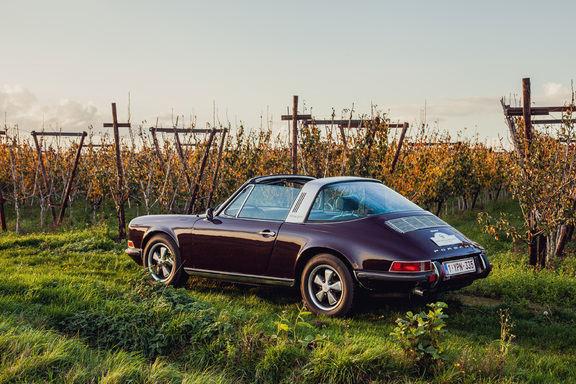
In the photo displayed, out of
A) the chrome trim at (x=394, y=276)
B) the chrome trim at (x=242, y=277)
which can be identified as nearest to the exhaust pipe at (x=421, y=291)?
the chrome trim at (x=394, y=276)

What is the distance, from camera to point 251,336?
4.59 meters

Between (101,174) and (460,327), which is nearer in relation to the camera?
(460,327)

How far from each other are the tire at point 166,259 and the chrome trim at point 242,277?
0.18m

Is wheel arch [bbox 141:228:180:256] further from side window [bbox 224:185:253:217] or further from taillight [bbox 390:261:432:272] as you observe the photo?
taillight [bbox 390:261:432:272]

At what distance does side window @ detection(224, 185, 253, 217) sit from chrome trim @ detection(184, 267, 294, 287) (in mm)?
748

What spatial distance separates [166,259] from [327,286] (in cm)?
252

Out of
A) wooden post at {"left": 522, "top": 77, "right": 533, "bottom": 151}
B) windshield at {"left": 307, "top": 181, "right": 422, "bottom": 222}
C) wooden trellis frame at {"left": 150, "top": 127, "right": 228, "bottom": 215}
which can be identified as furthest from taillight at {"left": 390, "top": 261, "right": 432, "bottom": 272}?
wooden trellis frame at {"left": 150, "top": 127, "right": 228, "bottom": 215}

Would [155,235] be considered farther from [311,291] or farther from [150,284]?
[311,291]

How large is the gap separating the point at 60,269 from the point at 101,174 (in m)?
9.55

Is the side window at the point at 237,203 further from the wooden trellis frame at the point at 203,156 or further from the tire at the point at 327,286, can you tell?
the wooden trellis frame at the point at 203,156

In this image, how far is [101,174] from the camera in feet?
57.5

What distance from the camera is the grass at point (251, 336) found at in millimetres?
4047

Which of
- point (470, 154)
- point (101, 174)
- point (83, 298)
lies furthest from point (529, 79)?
point (470, 154)

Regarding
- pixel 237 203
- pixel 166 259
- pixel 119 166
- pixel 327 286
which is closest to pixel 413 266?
pixel 327 286
